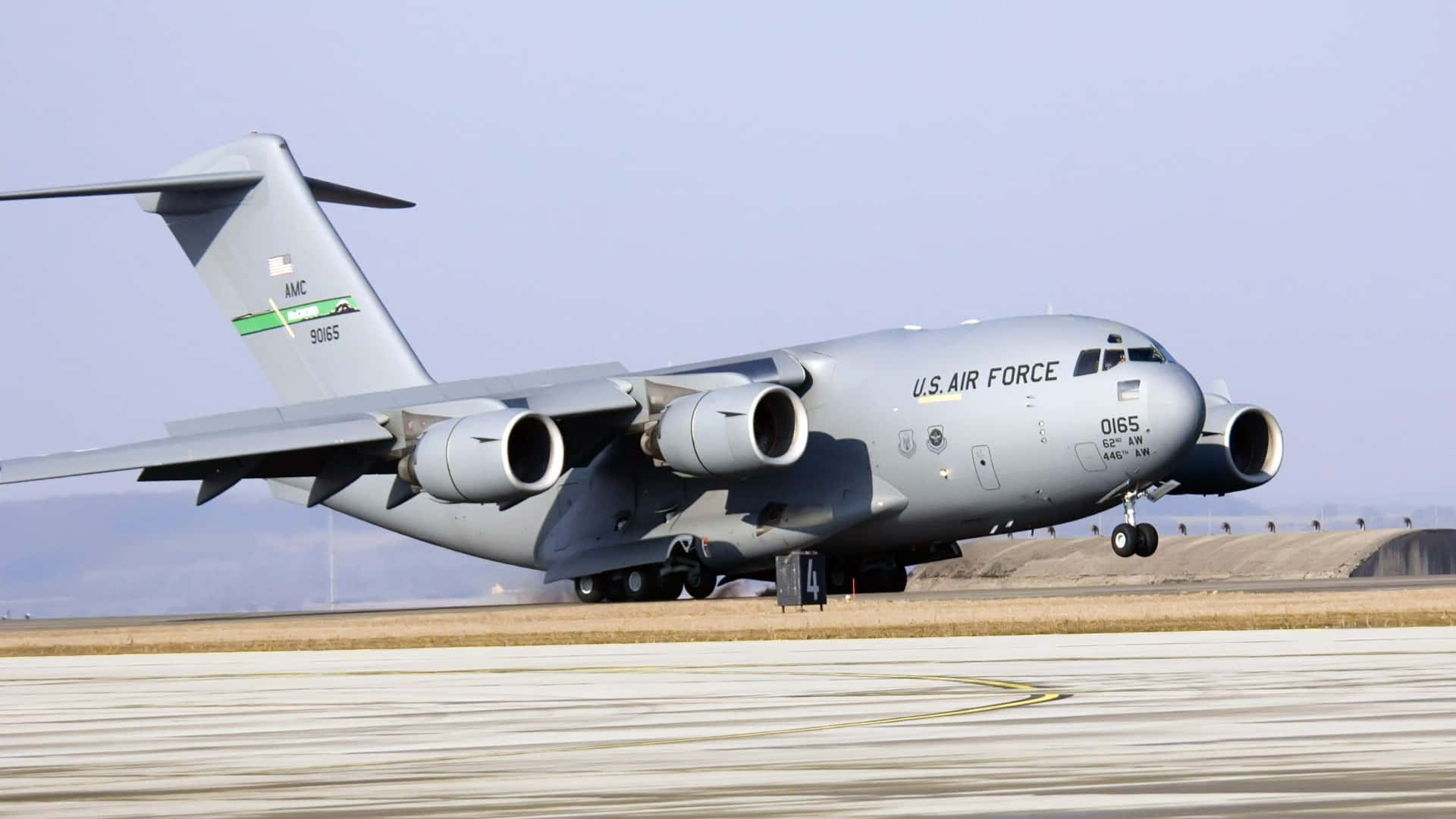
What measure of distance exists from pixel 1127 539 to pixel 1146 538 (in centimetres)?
25

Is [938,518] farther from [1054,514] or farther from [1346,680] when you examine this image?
[1346,680]

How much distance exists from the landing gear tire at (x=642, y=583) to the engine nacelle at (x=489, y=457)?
3.14 metres

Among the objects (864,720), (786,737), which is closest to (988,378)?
(864,720)

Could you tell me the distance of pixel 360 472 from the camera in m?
29.1

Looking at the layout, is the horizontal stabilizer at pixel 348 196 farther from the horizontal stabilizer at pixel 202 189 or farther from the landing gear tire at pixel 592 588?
the landing gear tire at pixel 592 588

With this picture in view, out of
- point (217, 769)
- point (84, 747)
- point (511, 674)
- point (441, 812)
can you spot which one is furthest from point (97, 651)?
point (441, 812)

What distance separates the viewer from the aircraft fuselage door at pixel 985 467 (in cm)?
2766

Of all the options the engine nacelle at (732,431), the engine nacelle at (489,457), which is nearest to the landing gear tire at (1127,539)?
the engine nacelle at (732,431)

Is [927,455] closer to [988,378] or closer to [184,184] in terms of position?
[988,378]

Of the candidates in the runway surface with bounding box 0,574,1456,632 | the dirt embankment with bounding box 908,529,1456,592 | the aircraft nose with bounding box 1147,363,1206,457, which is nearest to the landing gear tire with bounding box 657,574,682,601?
the runway surface with bounding box 0,574,1456,632

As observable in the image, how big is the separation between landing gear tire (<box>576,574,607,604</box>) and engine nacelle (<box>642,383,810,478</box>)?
3022 millimetres

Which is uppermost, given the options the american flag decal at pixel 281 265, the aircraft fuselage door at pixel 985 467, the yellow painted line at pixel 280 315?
the american flag decal at pixel 281 265

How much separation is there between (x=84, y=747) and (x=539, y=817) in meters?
3.65

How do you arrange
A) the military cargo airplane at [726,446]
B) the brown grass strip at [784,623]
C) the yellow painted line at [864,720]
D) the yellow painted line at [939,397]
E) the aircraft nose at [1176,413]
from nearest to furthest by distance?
1. the yellow painted line at [864,720]
2. the brown grass strip at [784,623]
3. the aircraft nose at [1176,413]
4. the military cargo airplane at [726,446]
5. the yellow painted line at [939,397]
